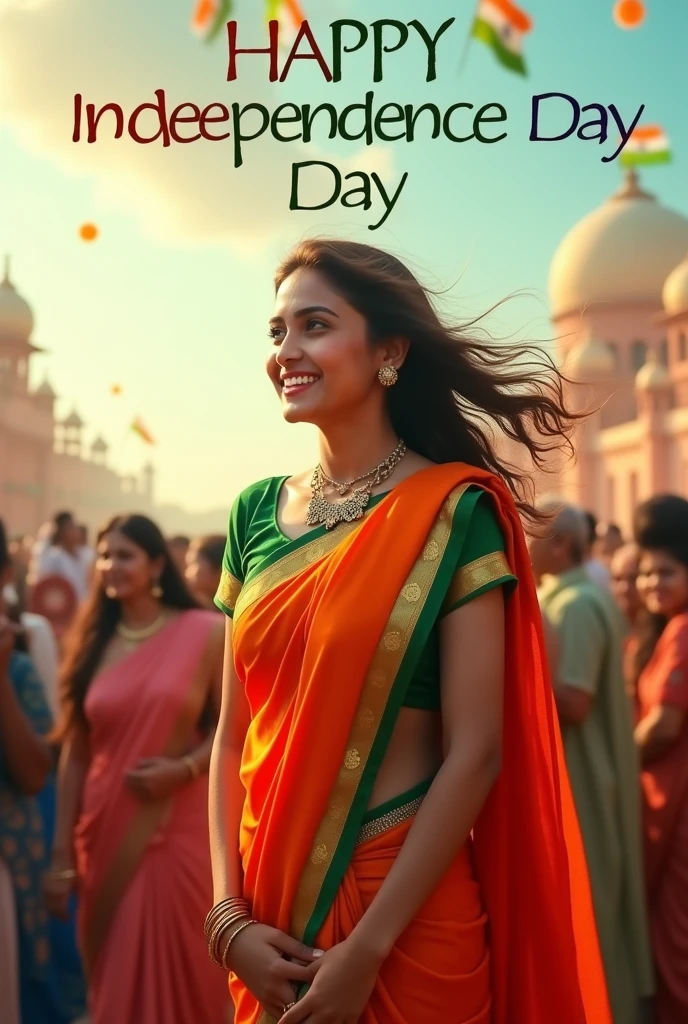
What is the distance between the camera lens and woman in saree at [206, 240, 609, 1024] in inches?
66.2

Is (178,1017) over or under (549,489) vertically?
under

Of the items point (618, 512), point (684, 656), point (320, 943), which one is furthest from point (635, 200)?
point (320, 943)

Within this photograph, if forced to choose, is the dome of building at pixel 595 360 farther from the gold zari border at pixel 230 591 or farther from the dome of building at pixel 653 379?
the gold zari border at pixel 230 591

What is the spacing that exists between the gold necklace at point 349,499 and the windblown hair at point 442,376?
0.07 meters

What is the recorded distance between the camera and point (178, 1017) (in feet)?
10.6

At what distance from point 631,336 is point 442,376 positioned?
26.7 meters

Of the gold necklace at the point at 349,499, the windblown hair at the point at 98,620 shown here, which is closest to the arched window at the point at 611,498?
the windblown hair at the point at 98,620

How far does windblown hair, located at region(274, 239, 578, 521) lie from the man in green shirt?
59.9 inches

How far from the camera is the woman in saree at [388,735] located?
5.52 feet

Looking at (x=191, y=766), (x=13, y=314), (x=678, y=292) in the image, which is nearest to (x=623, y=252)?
(x=678, y=292)

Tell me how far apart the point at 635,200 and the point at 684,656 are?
27.8m

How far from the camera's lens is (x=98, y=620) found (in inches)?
139

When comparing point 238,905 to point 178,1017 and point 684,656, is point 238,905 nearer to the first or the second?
point 178,1017

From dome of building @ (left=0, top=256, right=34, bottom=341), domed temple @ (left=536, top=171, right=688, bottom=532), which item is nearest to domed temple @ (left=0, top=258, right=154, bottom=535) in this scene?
dome of building @ (left=0, top=256, right=34, bottom=341)
